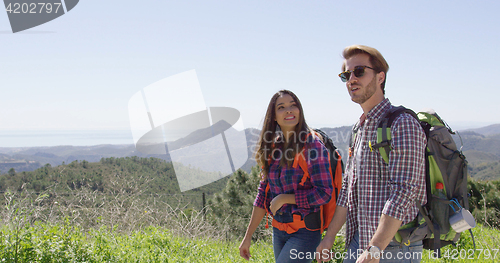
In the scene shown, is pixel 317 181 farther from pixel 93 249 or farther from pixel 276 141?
pixel 93 249

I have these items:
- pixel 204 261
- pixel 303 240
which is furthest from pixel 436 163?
pixel 204 261

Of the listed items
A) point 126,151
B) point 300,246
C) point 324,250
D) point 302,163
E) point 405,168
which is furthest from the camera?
point 126,151

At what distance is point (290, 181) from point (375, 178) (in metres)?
0.69

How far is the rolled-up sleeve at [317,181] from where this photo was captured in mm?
2100

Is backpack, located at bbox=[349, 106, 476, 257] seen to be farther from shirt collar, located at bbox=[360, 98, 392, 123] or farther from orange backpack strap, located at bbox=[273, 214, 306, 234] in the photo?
orange backpack strap, located at bbox=[273, 214, 306, 234]

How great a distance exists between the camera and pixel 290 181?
88.3 inches

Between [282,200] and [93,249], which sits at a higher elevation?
[282,200]

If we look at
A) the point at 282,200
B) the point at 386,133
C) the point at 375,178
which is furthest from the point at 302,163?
the point at 386,133

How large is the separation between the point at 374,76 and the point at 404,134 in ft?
1.31

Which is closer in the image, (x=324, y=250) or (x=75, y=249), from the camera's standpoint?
(x=324, y=250)

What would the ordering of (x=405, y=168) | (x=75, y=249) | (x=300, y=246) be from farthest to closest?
(x=75, y=249)
(x=300, y=246)
(x=405, y=168)

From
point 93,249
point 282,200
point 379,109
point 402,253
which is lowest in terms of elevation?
point 93,249

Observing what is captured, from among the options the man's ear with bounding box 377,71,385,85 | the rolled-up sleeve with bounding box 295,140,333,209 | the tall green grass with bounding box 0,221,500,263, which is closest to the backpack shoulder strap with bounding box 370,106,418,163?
the man's ear with bounding box 377,71,385,85

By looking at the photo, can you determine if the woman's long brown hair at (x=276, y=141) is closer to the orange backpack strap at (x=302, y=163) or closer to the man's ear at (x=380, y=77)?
the orange backpack strap at (x=302, y=163)
